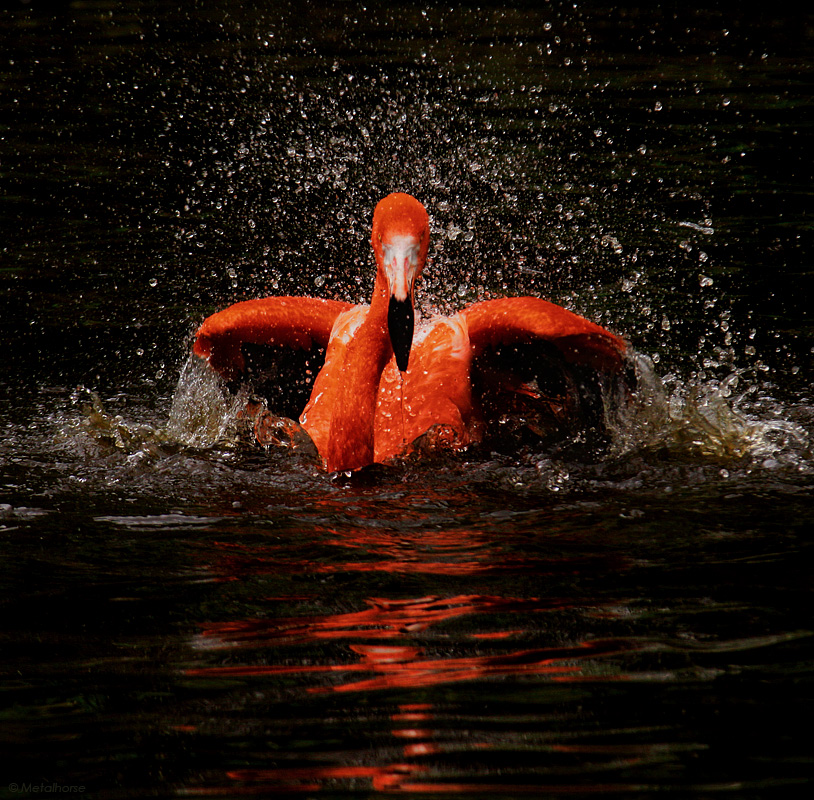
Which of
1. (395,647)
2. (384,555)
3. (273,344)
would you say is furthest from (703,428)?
(395,647)

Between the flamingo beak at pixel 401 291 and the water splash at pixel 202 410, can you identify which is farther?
the water splash at pixel 202 410

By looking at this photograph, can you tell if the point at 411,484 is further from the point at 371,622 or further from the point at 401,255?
the point at 371,622

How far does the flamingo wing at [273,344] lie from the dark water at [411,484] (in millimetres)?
205

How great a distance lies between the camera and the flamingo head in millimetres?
4473

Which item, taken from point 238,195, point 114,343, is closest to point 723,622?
point 114,343

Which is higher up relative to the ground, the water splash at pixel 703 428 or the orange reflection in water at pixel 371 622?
the water splash at pixel 703 428

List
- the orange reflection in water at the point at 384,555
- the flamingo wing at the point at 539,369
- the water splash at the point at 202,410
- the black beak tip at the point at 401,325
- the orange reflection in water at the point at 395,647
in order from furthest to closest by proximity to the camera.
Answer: the water splash at the point at 202,410, the flamingo wing at the point at 539,369, the black beak tip at the point at 401,325, the orange reflection in water at the point at 384,555, the orange reflection in water at the point at 395,647

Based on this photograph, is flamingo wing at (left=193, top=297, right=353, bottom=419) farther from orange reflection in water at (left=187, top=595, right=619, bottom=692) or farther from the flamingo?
orange reflection in water at (left=187, top=595, right=619, bottom=692)

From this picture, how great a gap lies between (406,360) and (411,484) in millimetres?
504

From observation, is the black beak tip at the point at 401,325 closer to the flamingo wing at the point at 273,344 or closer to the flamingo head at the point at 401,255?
the flamingo head at the point at 401,255

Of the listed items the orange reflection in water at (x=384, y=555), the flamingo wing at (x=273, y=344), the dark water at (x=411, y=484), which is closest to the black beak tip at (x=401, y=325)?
the dark water at (x=411, y=484)

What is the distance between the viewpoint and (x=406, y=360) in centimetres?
454

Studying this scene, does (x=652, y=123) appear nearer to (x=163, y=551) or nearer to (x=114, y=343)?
(x=114, y=343)

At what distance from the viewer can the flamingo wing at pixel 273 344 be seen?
5.27 metres
